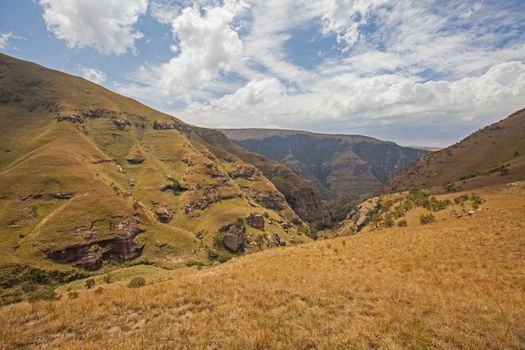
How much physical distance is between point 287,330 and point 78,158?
179901mm

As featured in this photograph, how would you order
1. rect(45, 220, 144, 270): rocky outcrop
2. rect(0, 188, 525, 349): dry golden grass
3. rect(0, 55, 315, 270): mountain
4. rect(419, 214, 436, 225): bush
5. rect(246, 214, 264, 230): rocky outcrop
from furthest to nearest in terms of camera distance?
rect(246, 214, 264, 230): rocky outcrop, rect(0, 55, 315, 270): mountain, rect(45, 220, 144, 270): rocky outcrop, rect(419, 214, 436, 225): bush, rect(0, 188, 525, 349): dry golden grass

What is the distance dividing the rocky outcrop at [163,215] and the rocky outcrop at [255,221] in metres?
43.9

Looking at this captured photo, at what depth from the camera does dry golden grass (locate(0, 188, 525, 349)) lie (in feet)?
32.0

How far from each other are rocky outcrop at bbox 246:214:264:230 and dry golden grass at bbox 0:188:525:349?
490ft

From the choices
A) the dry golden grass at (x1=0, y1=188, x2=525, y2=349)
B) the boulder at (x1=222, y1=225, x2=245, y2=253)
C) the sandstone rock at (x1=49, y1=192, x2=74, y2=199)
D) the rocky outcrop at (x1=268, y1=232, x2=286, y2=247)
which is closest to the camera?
the dry golden grass at (x1=0, y1=188, x2=525, y2=349)

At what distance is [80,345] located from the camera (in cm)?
1004

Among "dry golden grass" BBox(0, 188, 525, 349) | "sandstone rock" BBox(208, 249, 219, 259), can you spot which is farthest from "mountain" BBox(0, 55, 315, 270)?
"dry golden grass" BBox(0, 188, 525, 349)

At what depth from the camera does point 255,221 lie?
172500 millimetres

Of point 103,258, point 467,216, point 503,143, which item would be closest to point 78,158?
point 103,258

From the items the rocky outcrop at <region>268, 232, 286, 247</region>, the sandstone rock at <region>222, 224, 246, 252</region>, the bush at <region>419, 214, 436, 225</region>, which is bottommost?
the rocky outcrop at <region>268, 232, 286, 247</region>

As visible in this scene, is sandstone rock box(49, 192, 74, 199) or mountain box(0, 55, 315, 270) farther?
sandstone rock box(49, 192, 74, 199)

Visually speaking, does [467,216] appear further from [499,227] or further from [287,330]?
[287,330]

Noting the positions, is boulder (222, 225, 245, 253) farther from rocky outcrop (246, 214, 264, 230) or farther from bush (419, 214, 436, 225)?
bush (419, 214, 436, 225)

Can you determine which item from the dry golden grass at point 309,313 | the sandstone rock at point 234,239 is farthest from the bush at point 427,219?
the sandstone rock at point 234,239
